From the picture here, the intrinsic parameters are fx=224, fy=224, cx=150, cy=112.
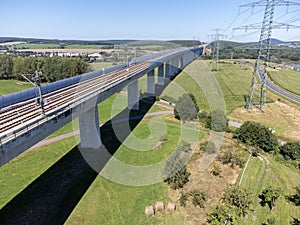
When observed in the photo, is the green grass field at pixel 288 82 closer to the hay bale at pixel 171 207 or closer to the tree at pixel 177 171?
the tree at pixel 177 171

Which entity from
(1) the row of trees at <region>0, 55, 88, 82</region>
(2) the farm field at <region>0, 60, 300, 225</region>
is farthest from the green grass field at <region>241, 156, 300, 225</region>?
(1) the row of trees at <region>0, 55, 88, 82</region>

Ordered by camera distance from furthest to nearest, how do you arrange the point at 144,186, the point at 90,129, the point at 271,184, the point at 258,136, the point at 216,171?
the point at 258,136
the point at 90,129
the point at 216,171
the point at 271,184
the point at 144,186

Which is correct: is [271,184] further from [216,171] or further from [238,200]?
[238,200]

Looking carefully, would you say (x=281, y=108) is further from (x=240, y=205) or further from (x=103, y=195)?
(x=103, y=195)

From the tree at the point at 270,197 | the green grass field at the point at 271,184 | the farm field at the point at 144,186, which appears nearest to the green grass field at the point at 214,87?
the farm field at the point at 144,186

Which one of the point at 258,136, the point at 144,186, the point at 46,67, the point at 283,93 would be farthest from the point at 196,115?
the point at 46,67

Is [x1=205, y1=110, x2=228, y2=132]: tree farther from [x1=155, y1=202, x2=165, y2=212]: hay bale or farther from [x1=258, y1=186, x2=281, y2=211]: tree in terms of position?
[x1=155, y1=202, x2=165, y2=212]: hay bale

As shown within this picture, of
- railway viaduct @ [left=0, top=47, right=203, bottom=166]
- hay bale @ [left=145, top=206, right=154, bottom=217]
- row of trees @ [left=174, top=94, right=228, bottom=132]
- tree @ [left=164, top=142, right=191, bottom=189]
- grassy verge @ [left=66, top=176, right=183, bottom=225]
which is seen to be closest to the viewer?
railway viaduct @ [left=0, top=47, right=203, bottom=166]
